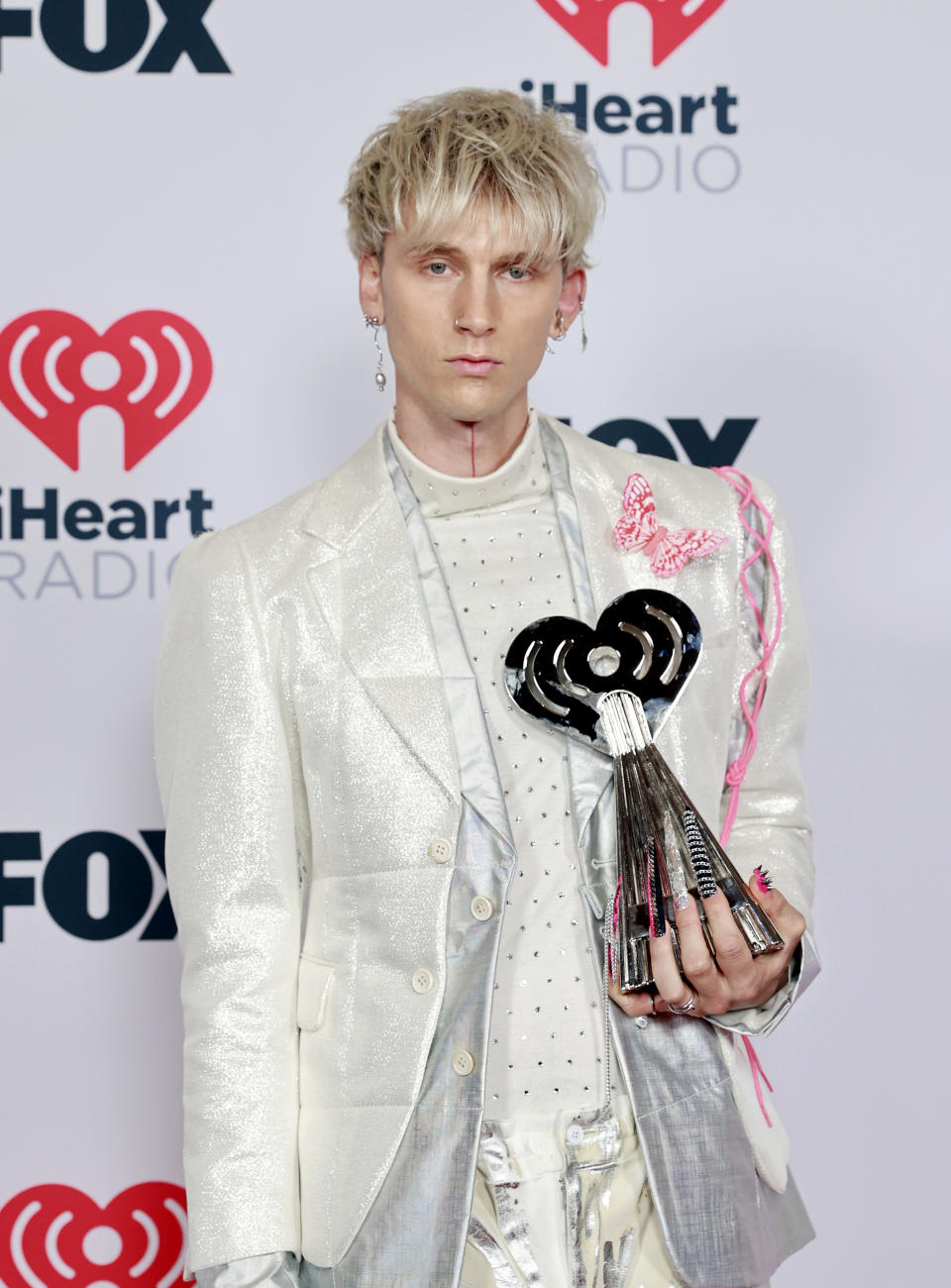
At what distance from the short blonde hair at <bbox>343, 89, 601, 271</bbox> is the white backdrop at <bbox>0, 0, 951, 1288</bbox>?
30.3 inches

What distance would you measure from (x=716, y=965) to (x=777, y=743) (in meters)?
0.30

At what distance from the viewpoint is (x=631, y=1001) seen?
4.63 feet

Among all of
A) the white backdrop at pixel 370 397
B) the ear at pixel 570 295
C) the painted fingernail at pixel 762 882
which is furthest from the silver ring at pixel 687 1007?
the white backdrop at pixel 370 397

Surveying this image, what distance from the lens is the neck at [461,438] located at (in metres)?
1.58

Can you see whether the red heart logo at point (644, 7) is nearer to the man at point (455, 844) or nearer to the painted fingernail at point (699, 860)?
the man at point (455, 844)

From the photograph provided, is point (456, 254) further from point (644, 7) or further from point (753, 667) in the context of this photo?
point (644, 7)

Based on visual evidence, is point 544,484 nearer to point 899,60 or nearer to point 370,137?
point 370,137

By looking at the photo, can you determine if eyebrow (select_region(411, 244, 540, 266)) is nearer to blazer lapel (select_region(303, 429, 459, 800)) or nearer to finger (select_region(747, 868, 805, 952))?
blazer lapel (select_region(303, 429, 459, 800))

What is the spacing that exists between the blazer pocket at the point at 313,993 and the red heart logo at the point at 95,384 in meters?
1.09

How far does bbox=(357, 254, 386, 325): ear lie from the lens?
1609mm

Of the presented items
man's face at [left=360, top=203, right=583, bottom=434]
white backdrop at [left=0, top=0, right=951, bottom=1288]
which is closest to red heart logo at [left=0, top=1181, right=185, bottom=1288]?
white backdrop at [left=0, top=0, right=951, bottom=1288]

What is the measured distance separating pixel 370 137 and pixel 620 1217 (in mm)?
1095

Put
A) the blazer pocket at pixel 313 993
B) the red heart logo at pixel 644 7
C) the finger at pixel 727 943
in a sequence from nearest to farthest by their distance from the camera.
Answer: the finger at pixel 727 943 → the blazer pocket at pixel 313 993 → the red heart logo at pixel 644 7

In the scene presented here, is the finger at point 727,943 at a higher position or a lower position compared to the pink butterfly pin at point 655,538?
lower
